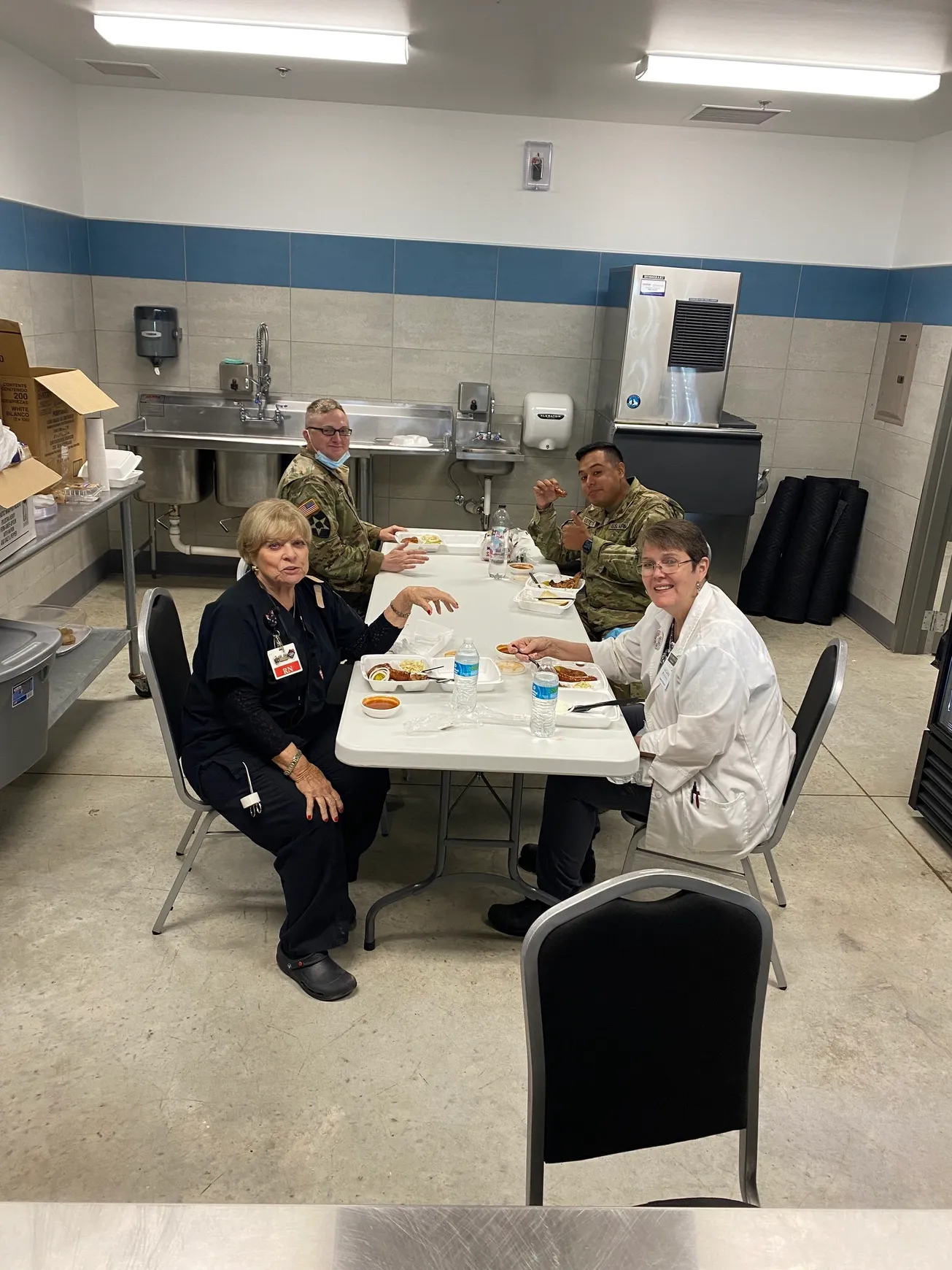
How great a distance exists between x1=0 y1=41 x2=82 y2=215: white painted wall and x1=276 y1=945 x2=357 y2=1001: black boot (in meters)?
3.88

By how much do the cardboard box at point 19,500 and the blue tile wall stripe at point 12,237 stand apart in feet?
5.97

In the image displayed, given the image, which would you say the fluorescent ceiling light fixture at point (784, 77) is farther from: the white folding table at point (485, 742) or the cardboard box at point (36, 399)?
the cardboard box at point (36, 399)

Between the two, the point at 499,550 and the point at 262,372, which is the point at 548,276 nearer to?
the point at 262,372

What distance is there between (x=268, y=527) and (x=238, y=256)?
3.67 metres

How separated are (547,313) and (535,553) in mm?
2337

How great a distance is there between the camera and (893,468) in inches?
223

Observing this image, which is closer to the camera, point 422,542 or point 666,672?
point 666,672

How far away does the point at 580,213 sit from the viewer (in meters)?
5.62

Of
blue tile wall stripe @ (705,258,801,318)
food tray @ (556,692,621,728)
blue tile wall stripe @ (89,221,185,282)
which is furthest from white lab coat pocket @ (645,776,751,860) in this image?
blue tile wall stripe @ (89,221,185,282)

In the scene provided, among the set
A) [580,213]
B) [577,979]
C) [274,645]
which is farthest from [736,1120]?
[580,213]

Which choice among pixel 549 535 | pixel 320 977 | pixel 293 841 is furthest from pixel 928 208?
pixel 320 977

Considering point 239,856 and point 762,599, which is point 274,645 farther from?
point 762,599

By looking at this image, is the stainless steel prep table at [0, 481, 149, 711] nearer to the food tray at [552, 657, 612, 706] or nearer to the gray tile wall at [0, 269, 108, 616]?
the gray tile wall at [0, 269, 108, 616]

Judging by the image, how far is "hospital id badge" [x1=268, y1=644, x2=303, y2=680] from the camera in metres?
2.61
